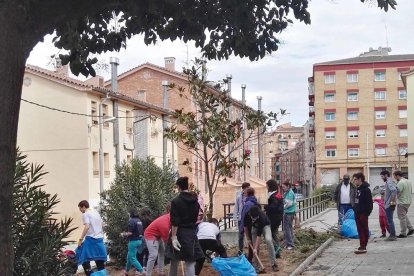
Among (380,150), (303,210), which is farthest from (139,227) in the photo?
(380,150)

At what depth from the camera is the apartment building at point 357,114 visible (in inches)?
3361

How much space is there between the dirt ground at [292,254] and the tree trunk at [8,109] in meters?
6.90

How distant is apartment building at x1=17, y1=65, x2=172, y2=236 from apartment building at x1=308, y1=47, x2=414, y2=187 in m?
51.7

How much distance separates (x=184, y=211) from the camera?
28.4ft

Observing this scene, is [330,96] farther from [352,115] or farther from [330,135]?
[330,135]

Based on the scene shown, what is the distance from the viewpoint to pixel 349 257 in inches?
504

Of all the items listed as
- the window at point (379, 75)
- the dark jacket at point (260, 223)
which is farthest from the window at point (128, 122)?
the window at point (379, 75)

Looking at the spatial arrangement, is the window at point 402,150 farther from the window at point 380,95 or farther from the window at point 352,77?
the window at point 352,77

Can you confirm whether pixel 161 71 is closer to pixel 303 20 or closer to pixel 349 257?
pixel 349 257

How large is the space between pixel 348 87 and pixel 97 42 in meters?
82.4

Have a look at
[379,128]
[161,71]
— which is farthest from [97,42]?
[379,128]

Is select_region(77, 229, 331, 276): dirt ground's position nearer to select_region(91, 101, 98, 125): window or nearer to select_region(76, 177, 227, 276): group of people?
select_region(76, 177, 227, 276): group of people

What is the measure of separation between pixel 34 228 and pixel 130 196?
911 centimetres

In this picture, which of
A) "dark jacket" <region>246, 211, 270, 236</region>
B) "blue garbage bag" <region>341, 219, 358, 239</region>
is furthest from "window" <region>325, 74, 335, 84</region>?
"dark jacket" <region>246, 211, 270, 236</region>
